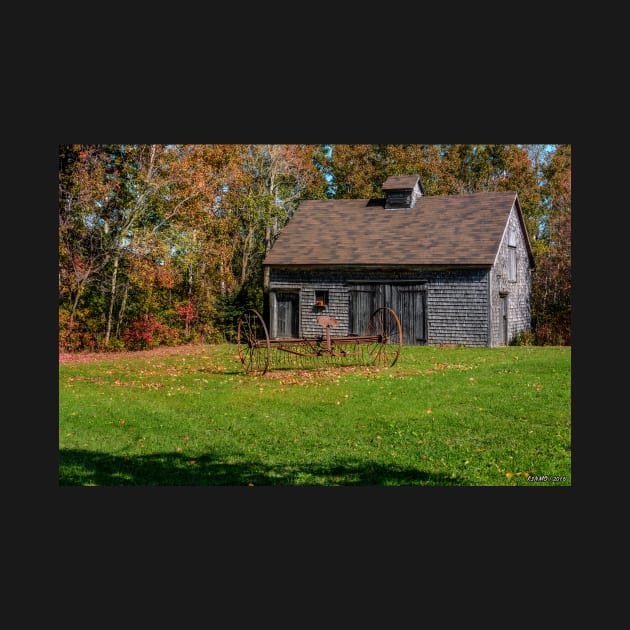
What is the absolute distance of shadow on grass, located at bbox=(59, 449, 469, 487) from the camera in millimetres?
7098

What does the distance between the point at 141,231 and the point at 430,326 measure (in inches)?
343

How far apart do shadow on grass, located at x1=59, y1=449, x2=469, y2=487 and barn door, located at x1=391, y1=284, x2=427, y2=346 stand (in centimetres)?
1114

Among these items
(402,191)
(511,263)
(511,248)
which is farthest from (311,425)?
(511,248)

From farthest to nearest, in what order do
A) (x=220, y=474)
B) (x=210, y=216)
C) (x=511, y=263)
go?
1. (x=511, y=263)
2. (x=210, y=216)
3. (x=220, y=474)

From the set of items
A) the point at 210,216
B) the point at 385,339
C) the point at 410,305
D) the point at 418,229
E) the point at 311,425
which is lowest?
the point at 311,425

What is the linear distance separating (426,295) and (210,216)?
6.24 meters

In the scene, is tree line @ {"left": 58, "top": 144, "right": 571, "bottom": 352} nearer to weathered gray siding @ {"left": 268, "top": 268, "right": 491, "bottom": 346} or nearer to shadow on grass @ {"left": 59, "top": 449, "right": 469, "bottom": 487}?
weathered gray siding @ {"left": 268, "top": 268, "right": 491, "bottom": 346}

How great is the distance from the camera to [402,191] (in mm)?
16984

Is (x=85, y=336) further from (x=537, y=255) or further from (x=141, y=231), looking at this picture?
(x=537, y=255)

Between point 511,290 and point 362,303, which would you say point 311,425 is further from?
point 362,303

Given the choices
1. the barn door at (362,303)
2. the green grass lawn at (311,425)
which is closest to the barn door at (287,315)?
the barn door at (362,303)

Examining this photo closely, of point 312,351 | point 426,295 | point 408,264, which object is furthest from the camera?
point 426,295

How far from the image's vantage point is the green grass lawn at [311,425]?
286 inches

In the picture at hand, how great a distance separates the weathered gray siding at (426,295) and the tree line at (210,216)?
110 cm
